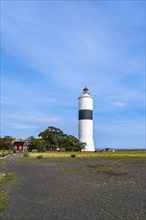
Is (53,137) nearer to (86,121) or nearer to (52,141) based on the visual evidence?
(52,141)

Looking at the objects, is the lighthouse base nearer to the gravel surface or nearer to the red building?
the red building

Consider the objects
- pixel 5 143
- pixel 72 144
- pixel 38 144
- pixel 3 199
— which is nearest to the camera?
pixel 3 199

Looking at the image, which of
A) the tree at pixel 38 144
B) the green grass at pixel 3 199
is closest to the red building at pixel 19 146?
the tree at pixel 38 144

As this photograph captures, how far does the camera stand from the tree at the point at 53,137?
7543 centimetres

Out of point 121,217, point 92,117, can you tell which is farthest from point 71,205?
point 92,117

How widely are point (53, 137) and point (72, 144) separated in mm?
7076

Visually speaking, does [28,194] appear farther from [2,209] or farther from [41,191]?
[2,209]

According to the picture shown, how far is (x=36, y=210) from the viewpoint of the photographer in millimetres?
10555

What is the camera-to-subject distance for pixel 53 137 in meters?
75.3

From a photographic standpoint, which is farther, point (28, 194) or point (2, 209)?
point (28, 194)

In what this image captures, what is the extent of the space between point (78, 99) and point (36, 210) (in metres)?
57.6

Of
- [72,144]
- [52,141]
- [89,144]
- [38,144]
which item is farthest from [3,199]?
[52,141]

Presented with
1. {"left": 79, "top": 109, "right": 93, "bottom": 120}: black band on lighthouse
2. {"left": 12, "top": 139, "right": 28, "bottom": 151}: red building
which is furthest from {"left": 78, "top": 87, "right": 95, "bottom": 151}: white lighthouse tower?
{"left": 12, "top": 139, "right": 28, "bottom": 151}: red building

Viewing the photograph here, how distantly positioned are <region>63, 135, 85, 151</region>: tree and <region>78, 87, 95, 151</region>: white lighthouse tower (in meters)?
1.28
